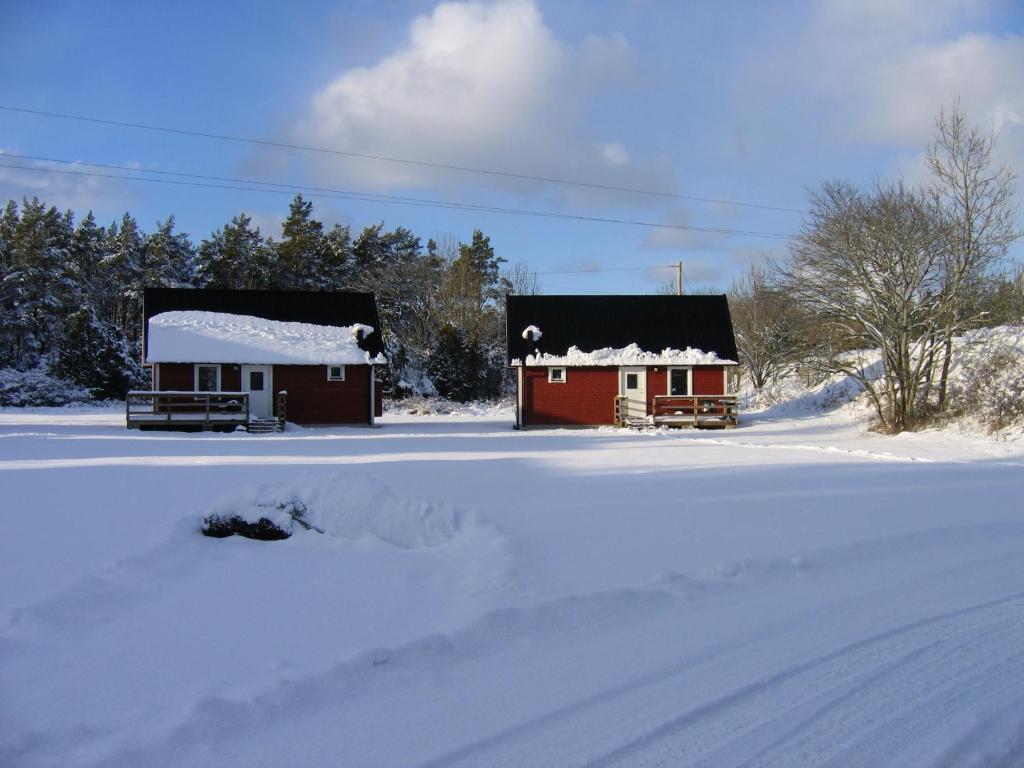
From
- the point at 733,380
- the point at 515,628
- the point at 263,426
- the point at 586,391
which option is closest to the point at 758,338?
the point at 733,380

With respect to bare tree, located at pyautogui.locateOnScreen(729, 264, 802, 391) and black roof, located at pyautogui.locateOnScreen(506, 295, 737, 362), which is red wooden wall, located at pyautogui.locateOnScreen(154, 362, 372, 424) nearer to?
black roof, located at pyautogui.locateOnScreen(506, 295, 737, 362)

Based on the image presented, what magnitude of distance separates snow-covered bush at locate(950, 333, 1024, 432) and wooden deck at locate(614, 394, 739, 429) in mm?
6818

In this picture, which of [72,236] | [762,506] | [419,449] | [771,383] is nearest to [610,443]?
[419,449]

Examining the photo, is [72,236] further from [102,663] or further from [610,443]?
[102,663]

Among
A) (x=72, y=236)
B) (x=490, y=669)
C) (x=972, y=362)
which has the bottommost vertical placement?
(x=490, y=669)

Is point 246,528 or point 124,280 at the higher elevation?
point 124,280

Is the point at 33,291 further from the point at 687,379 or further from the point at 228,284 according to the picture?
the point at 687,379

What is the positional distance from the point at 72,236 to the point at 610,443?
43024mm

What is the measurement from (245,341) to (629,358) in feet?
44.5

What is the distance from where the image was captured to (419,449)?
1722cm

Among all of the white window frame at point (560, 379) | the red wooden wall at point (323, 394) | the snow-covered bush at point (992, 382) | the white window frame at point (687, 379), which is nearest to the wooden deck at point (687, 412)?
the white window frame at point (687, 379)

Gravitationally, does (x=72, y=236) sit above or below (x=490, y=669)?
above

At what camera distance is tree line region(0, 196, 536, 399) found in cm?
4016

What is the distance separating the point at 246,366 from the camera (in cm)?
2611
